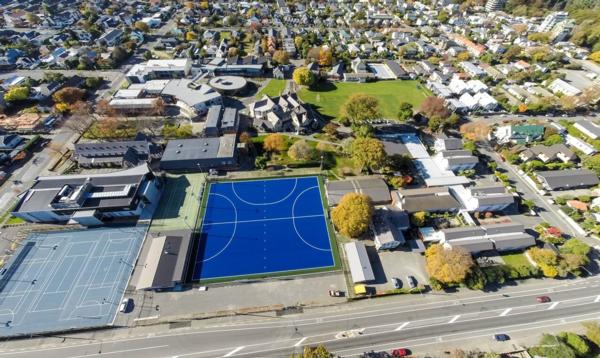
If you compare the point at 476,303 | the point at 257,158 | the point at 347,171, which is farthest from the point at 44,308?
the point at 476,303

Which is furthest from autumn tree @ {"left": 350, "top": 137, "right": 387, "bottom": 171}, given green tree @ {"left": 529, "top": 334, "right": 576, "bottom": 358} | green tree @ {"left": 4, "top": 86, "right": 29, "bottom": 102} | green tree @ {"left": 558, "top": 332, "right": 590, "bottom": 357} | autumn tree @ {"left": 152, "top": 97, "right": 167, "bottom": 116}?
green tree @ {"left": 4, "top": 86, "right": 29, "bottom": 102}

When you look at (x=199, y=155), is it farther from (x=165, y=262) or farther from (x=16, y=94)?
(x=16, y=94)

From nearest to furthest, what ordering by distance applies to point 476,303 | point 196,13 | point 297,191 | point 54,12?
1. point 476,303
2. point 297,191
3. point 54,12
4. point 196,13

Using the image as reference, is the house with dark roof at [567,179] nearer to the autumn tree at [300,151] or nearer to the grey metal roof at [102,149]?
the autumn tree at [300,151]

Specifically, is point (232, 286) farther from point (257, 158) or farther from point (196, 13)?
point (196, 13)

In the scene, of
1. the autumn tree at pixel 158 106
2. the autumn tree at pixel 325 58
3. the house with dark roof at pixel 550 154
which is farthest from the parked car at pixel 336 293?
the autumn tree at pixel 325 58

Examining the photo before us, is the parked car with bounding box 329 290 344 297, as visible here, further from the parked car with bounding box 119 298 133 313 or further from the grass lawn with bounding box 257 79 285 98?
the grass lawn with bounding box 257 79 285 98
